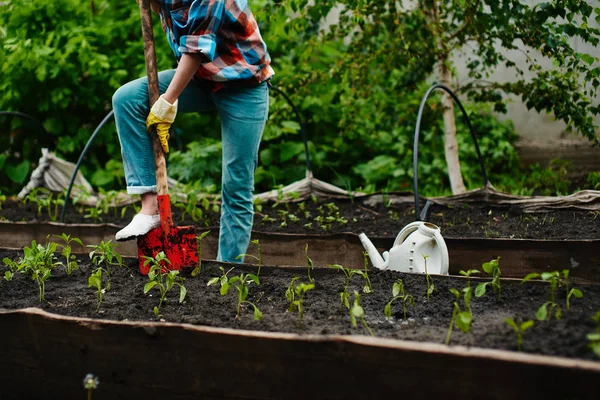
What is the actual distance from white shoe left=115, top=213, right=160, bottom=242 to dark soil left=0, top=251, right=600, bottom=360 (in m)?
0.18

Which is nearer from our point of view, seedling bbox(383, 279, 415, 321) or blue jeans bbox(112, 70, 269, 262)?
seedling bbox(383, 279, 415, 321)

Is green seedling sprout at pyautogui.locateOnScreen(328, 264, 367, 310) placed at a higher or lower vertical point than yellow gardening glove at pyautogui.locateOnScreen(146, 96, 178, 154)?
lower

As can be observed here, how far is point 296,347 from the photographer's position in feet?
5.32

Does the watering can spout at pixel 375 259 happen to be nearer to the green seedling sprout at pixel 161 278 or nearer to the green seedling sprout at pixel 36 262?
the green seedling sprout at pixel 161 278

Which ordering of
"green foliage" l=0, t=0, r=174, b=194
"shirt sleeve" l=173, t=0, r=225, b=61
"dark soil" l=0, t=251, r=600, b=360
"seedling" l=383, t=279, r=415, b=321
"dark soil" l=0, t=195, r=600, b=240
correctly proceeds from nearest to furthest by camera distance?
"dark soil" l=0, t=251, r=600, b=360
"seedling" l=383, t=279, r=415, b=321
"shirt sleeve" l=173, t=0, r=225, b=61
"dark soil" l=0, t=195, r=600, b=240
"green foliage" l=0, t=0, r=174, b=194

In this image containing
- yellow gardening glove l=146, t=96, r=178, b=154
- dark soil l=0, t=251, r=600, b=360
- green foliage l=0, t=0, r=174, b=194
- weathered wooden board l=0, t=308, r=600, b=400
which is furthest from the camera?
green foliage l=0, t=0, r=174, b=194

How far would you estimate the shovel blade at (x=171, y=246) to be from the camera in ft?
8.73

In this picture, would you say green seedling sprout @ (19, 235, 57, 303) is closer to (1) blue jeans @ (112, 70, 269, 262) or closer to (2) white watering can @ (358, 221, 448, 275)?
(1) blue jeans @ (112, 70, 269, 262)

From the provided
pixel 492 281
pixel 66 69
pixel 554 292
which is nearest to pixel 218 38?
pixel 492 281

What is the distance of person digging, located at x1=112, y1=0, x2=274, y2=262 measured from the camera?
100 inches

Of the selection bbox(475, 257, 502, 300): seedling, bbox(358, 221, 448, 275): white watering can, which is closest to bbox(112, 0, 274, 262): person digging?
bbox(358, 221, 448, 275): white watering can

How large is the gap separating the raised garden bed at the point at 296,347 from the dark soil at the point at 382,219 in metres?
1.27

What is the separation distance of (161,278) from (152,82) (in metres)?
0.82

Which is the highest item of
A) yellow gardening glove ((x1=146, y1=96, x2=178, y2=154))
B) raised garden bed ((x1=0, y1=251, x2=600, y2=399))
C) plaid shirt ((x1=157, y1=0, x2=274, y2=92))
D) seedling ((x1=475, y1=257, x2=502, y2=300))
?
plaid shirt ((x1=157, y1=0, x2=274, y2=92))
